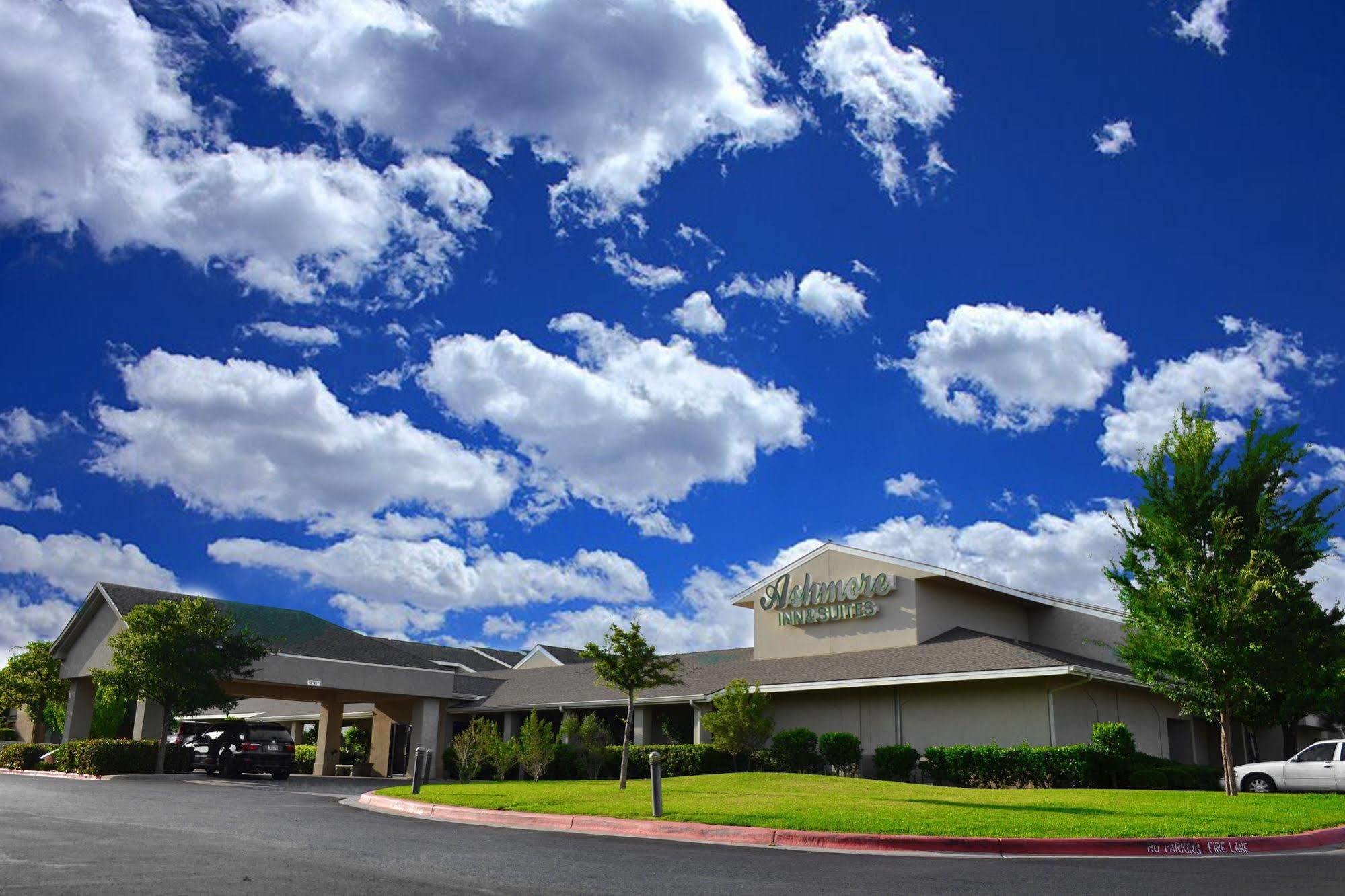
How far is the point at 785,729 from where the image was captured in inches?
1326

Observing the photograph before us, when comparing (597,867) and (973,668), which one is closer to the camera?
(597,867)

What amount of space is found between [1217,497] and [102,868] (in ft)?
72.4

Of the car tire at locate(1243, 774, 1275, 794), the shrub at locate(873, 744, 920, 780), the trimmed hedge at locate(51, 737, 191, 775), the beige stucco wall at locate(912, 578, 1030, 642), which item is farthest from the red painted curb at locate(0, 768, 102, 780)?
the car tire at locate(1243, 774, 1275, 794)

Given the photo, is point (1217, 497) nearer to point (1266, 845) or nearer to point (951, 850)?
point (1266, 845)

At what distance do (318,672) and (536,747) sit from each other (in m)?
14.8

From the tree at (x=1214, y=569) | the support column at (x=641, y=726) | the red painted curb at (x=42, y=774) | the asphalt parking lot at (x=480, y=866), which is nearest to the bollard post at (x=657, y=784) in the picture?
the asphalt parking lot at (x=480, y=866)

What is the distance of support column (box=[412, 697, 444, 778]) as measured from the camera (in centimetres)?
4391

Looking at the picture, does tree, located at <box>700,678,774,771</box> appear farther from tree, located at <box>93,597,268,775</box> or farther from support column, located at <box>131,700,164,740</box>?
support column, located at <box>131,700,164,740</box>

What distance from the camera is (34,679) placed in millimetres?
47312

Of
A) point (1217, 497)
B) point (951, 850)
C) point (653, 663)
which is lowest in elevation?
point (951, 850)

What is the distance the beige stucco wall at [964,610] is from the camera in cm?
3484

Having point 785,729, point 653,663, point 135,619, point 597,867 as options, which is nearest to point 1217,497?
point 653,663

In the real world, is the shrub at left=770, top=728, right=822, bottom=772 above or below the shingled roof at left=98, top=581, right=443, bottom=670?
below

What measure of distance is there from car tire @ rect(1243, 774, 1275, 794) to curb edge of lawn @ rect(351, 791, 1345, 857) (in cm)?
Result: 1079
